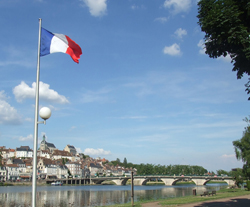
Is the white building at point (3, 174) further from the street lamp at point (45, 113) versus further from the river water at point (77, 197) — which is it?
the street lamp at point (45, 113)

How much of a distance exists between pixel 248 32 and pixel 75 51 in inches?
334

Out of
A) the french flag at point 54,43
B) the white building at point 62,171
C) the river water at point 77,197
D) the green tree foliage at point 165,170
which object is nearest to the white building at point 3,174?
the white building at point 62,171

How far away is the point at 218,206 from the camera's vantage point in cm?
2266

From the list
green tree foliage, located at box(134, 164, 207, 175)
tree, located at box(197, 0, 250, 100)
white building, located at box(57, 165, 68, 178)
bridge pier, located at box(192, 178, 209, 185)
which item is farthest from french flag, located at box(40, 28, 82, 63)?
white building, located at box(57, 165, 68, 178)

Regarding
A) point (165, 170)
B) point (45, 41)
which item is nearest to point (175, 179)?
point (165, 170)

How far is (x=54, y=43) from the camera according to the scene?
11664 millimetres

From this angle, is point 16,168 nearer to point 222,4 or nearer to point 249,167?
point 249,167

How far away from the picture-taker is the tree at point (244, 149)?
4591 cm

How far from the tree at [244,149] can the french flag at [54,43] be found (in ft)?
133

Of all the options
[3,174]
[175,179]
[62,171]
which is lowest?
[62,171]

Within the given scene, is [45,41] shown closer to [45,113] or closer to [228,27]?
[45,113]

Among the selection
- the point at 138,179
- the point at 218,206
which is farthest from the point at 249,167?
the point at 138,179

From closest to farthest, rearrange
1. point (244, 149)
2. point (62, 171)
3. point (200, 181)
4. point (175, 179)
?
1. point (244, 149)
2. point (200, 181)
3. point (175, 179)
4. point (62, 171)

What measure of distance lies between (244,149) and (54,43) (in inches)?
1743
